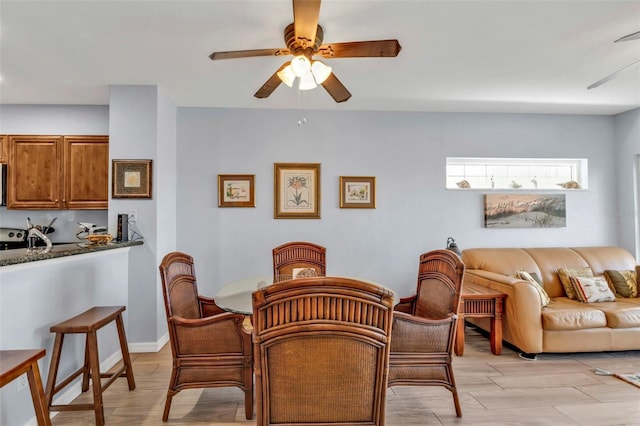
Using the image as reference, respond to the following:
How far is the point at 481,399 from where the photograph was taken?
7.66 feet

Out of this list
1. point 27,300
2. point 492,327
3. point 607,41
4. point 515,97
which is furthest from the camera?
point 515,97

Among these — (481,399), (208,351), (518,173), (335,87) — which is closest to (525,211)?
(518,173)

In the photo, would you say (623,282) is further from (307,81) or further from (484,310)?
(307,81)

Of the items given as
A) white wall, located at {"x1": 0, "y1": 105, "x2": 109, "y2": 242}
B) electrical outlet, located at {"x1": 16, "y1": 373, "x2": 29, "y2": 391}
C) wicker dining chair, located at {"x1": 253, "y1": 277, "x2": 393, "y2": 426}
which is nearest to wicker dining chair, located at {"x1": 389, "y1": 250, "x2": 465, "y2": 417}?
wicker dining chair, located at {"x1": 253, "y1": 277, "x2": 393, "y2": 426}

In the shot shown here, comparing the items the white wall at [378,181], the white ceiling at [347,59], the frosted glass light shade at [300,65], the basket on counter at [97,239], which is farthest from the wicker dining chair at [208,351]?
the white wall at [378,181]

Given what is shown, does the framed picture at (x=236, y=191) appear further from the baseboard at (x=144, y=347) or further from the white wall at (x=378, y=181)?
the baseboard at (x=144, y=347)

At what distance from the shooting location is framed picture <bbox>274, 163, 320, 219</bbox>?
3.94 metres

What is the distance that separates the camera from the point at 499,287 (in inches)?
125

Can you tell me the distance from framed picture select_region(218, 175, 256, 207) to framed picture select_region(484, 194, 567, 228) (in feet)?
9.48

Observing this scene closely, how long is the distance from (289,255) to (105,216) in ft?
7.77

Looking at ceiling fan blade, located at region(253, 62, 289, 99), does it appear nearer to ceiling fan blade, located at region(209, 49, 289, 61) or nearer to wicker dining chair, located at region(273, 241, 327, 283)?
ceiling fan blade, located at region(209, 49, 289, 61)

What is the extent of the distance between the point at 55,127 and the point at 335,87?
3.44m

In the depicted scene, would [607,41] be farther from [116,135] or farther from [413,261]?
[116,135]

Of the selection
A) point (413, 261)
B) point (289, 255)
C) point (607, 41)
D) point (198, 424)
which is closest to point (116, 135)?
point (289, 255)
